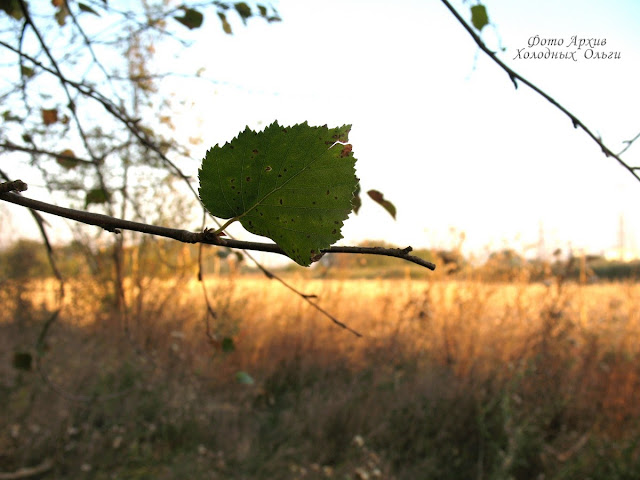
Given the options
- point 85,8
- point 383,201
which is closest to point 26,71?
point 85,8

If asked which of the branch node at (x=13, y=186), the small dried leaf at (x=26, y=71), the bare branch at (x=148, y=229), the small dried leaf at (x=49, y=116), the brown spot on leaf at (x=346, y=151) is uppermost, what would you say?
the small dried leaf at (x=26, y=71)

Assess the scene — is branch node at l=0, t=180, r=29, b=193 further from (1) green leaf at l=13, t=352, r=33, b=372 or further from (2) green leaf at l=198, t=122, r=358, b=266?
→ (1) green leaf at l=13, t=352, r=33, b=372

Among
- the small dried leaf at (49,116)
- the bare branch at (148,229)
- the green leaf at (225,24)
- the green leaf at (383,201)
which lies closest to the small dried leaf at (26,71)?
the small dried leaf at (49,116)

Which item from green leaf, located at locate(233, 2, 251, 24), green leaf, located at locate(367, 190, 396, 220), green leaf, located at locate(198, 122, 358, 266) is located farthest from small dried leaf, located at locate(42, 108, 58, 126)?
green leaf, located at locate(198, 122, 358, 266)

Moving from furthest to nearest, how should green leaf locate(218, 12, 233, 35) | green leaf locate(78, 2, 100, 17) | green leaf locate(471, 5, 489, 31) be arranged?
1. green leaf locate(218, 12, 233, 35)
2. green leaf locate(78, 2, 100, 17)
3. green leaf locate(471, 5, 489, 31)

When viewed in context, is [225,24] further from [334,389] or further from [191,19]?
[334,389]

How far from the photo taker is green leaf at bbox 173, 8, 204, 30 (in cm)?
81

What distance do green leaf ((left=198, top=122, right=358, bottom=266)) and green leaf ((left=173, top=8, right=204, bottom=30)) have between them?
0.68 m

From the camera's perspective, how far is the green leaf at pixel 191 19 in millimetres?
814

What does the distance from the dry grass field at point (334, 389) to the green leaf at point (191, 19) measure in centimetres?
107

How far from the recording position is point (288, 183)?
0.75 ft

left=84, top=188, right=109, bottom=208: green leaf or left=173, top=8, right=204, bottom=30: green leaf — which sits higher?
left=173, top=8, right=204, bottom=30: green leaf

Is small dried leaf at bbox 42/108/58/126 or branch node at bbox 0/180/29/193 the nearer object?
branch node at bbox 0/180/29/193

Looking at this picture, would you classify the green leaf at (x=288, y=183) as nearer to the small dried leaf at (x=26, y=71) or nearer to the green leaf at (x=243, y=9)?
the green leaf at (x=243, y=9)
